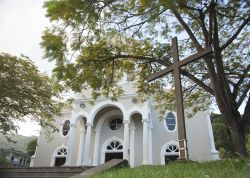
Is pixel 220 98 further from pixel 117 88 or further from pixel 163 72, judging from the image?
pixel 117 88

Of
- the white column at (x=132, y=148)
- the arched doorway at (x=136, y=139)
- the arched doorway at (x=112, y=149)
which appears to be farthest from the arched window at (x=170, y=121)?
the arched doorway at (x=112, y=149)

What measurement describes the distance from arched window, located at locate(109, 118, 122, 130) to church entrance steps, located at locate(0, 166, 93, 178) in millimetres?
10362

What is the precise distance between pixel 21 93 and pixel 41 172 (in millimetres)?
6279

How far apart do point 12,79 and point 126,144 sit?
8040 millimetres

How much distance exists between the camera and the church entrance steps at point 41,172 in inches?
311

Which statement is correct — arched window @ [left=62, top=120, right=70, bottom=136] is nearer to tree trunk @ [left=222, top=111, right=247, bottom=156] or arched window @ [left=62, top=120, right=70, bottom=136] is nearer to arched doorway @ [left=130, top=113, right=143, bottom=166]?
arched doorway @ [left=130, top=113, right=143, bottom=166]

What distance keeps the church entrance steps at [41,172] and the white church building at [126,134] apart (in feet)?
23.3

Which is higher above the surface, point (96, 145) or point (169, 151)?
point (96, 145)

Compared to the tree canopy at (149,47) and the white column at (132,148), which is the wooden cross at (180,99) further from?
the white column at (132,148)

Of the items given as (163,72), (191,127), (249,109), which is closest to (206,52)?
(163,72)

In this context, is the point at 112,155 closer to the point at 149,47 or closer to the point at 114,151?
the point at 114,151

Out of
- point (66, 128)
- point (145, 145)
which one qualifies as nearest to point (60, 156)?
point (66, 128)

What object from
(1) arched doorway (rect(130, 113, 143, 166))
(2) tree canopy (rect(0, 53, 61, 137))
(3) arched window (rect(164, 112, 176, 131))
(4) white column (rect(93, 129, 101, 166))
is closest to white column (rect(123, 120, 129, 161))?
(1) arched doorway (rect(130, 113, 143, 166))

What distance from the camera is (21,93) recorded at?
1317cm
